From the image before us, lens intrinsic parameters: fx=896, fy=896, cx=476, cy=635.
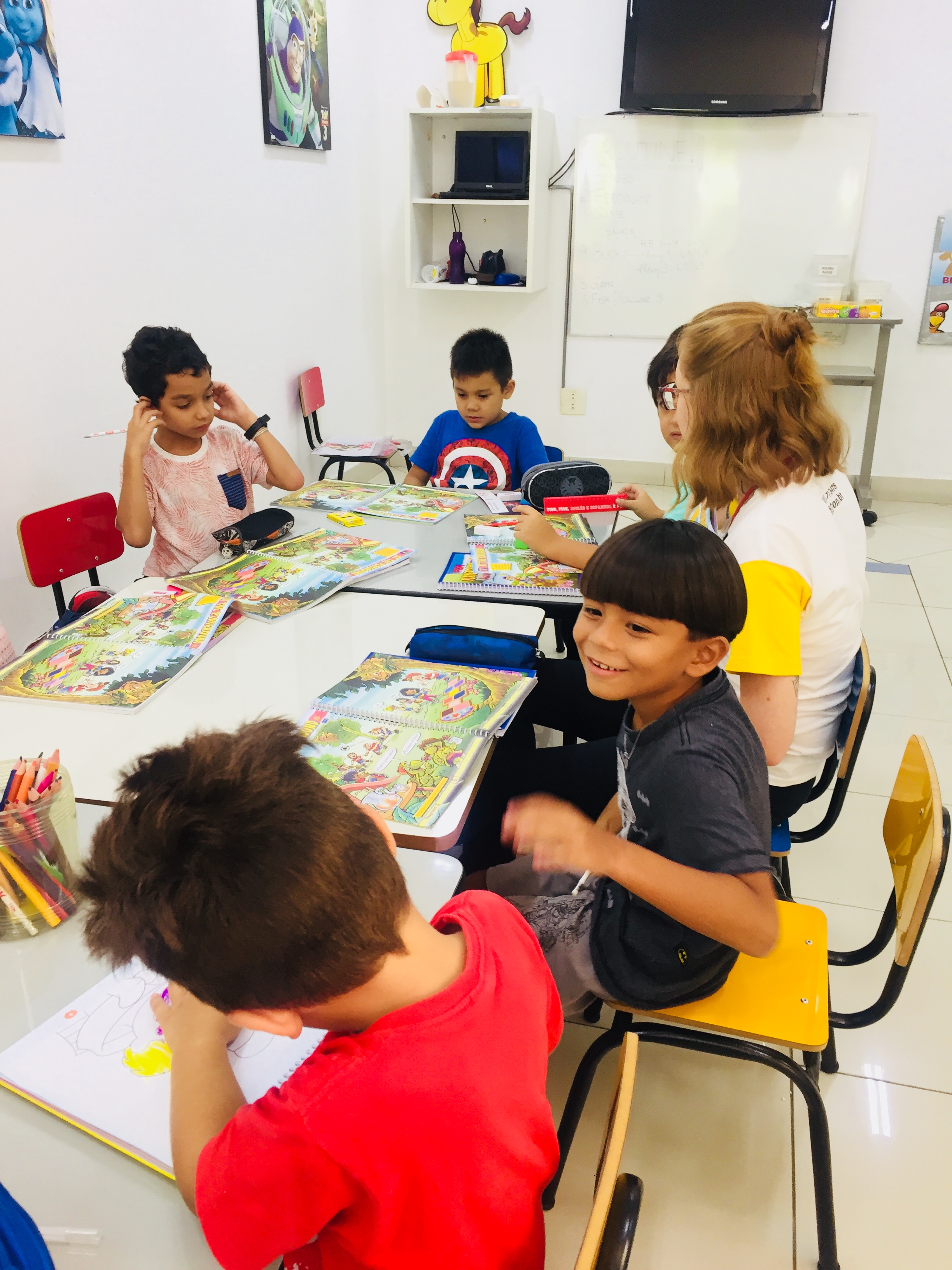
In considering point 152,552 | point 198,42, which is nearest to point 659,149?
point 198,42

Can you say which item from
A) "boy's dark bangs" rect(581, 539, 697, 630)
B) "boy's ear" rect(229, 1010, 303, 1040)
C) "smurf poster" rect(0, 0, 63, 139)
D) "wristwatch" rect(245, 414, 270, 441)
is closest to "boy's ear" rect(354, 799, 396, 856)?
"boy's ear" rect(229, 1010, 303, 1040)

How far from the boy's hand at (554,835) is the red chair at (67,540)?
1.47m

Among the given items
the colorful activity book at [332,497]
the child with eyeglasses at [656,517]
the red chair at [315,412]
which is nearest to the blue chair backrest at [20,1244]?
the child with eyeglasses at [656,517]

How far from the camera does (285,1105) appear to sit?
0.62 meters

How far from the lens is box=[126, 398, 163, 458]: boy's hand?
6.70 feet

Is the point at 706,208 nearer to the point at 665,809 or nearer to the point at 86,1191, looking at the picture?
the point at 665,809

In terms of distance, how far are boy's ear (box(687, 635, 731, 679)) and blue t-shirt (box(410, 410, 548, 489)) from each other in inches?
65.5

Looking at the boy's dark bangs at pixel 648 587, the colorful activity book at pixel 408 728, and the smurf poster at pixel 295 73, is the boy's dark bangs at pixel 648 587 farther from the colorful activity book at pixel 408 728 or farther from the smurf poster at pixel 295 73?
the smurf poster at pixel 295 73

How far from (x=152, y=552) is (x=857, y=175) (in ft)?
12.5

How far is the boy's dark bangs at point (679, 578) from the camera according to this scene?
3.48ft

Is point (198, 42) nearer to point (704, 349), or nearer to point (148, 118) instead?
point (148, 118)

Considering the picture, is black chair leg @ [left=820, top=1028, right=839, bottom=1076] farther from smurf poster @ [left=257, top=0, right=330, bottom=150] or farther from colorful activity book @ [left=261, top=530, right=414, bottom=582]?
smurf poster @ [left=257, top=0, right=330, bottom=150]

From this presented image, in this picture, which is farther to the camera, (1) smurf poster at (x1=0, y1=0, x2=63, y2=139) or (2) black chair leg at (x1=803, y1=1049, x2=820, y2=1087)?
(1) smurf poster at (x1=0, y1=0, x2=63, y2=139)

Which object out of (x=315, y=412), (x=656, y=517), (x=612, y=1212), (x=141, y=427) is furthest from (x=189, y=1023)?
(x=315, y=412)
